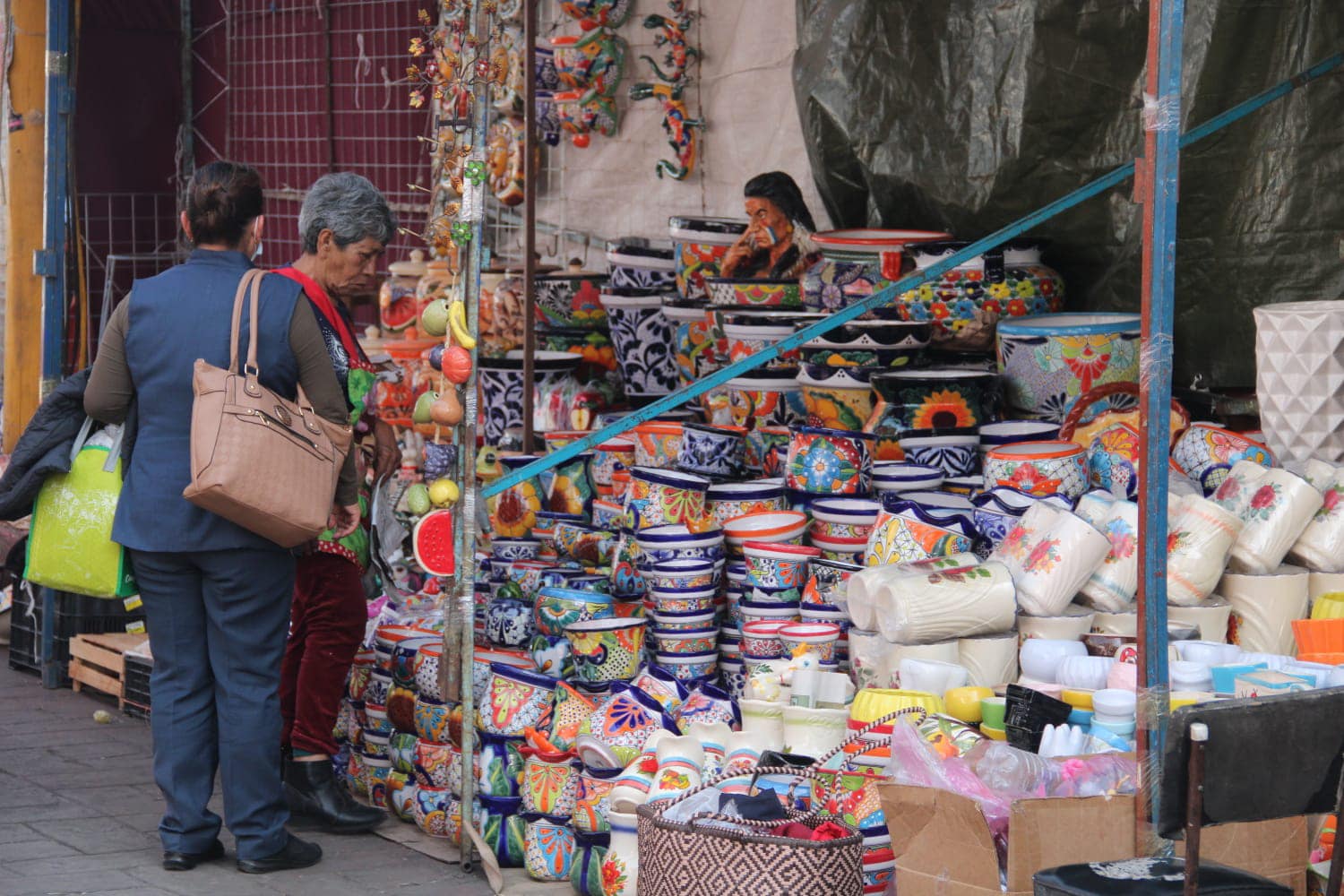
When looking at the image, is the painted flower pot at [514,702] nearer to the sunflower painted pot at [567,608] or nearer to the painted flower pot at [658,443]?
the sunflower painted pot at [567,608]

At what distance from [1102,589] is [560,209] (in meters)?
3.89

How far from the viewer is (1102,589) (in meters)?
3.66

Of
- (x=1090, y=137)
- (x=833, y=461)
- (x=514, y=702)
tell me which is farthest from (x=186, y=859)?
(x=1090, y=137)

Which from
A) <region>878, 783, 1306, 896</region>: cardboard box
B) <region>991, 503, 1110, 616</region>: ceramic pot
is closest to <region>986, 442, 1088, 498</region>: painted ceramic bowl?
<region>991, 503, 1110, 616</region>: ceramic pot

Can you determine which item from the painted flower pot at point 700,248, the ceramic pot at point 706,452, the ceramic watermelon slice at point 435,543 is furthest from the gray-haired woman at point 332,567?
the painted flower pot at point 700,248

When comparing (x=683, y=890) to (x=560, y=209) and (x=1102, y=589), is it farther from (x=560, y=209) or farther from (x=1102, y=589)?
(x=560, y=209)

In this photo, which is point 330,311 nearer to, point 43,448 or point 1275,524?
point 43,448

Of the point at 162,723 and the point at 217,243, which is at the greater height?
the point at 217,243

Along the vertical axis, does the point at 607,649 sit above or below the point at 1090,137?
below

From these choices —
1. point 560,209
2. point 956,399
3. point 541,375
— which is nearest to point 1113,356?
point 956,399

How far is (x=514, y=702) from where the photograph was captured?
13.1 feet

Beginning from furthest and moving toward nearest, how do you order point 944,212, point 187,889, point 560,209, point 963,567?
point 560,209
point 944,212
point 187,889
point 963,567

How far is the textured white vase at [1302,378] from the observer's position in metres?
4.01

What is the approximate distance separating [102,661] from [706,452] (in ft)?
8.14
